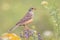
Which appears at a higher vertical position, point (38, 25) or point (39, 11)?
point (39, 11)

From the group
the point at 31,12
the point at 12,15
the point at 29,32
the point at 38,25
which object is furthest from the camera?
the point at 12,15

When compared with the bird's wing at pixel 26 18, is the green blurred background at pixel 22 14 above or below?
above

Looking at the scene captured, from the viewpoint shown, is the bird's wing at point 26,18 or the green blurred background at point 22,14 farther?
the green blurred background at point 22,14

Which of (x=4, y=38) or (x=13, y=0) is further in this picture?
(x=13, y=0)

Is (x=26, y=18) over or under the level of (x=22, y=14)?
under

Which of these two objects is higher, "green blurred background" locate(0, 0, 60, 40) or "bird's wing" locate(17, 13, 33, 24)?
"green blurred background" locate(0, 0, 60, 40)

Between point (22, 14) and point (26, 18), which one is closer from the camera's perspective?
point (26, 18)

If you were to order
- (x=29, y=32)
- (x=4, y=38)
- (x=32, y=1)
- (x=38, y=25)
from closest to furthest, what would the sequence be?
(x=4, y=38) < (x=29, y=32) < (x=38, y=25) < (x=32, y=1)

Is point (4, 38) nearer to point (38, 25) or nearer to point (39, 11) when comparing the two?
point (38, 25)

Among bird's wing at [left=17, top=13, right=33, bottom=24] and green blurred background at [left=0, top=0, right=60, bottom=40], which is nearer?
bird's wing at [left=17, top=13, right=33, bottom=24]

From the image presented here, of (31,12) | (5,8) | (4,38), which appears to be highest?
(5,8)

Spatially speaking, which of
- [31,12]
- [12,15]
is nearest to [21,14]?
[12,15]
